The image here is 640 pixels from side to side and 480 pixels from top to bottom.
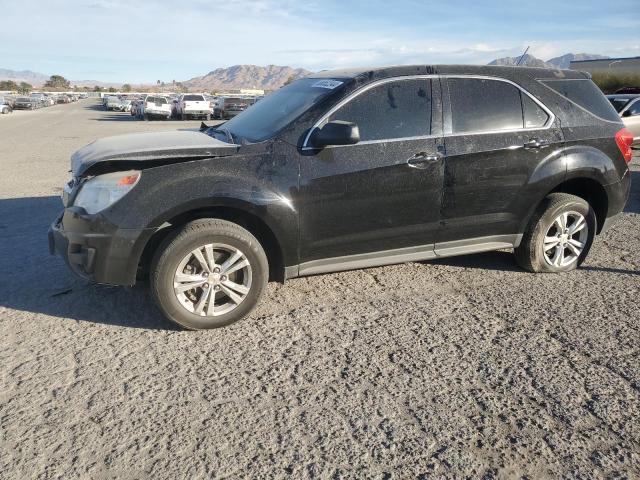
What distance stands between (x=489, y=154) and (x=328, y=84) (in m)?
1.45

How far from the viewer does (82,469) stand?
100 inches

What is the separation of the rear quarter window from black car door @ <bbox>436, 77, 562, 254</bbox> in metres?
0.33

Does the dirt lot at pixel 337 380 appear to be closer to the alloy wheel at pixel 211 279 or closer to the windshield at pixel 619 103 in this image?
the alloy wheel at pixel 211 279

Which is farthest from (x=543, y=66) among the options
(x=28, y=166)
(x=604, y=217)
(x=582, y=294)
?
(x=28, y=166)

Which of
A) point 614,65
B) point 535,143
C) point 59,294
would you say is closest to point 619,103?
point 535,143

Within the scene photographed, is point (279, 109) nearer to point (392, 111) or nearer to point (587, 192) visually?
point (392, 111)

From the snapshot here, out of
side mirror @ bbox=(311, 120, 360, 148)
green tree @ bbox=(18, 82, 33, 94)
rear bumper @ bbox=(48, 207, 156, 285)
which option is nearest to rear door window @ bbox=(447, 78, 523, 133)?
side mirror @ bbox=(311, 120, 360, 148)

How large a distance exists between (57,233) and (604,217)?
4.82m

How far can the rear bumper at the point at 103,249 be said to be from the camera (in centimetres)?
377

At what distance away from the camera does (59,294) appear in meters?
4.61

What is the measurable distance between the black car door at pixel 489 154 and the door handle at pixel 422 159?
5.0 inches

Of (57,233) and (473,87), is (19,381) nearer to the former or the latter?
(57,233)

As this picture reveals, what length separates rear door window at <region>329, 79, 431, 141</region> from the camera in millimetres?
4281

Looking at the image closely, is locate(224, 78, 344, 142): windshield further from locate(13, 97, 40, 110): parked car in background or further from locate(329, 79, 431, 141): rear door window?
locate(13, 97, 40, 110): parked car in background
